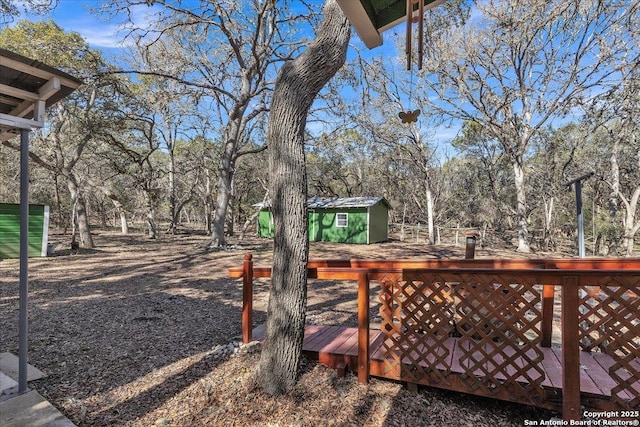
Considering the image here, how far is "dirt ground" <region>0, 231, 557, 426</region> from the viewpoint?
236 cm

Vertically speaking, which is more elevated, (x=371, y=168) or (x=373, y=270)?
(x=371, y=168)

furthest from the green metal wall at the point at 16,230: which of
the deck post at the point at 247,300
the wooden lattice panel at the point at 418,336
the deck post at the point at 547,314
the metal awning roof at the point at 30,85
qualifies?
the deck post at the point at 547,314

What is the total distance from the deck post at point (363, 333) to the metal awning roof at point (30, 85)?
3.01 metres

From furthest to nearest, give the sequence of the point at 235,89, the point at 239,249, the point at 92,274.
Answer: the point at 235,89, the point at 239,249, the point at 92,274

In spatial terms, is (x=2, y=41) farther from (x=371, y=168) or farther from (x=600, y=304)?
(x=371, y=168)

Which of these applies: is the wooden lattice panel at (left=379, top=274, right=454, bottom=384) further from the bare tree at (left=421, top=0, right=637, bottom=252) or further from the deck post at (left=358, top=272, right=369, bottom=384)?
the bare tree at (left=421, top=0, right=637, bottom=252)

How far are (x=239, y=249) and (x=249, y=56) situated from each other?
7807 millimetres

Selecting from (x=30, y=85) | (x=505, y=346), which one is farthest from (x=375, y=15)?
(x=30, y=85)

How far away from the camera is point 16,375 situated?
9.33ft

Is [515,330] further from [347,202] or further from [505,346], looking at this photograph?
[347,202]

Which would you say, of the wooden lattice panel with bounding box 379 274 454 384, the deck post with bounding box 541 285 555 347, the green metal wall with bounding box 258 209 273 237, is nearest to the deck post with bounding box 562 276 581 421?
the wooden lattice panel with bounding box 379 274 454 384

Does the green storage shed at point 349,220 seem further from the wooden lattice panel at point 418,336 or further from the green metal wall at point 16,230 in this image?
the wooden lattice panel at point 418,336

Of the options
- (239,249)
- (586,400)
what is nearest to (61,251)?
(239,249)

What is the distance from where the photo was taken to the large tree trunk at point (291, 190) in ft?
8.75
